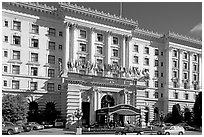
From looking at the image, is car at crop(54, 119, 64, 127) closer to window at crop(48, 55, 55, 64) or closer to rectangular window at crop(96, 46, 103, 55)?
window at crop(48, 55, 55, 64)

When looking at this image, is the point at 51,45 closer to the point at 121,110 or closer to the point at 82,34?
the point at 82,34

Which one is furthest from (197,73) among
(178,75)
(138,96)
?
(138,96)

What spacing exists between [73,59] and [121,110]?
1346cm

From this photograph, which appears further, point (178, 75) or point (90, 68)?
point (178, 75)

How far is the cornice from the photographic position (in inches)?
2285

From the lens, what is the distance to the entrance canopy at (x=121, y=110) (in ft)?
168

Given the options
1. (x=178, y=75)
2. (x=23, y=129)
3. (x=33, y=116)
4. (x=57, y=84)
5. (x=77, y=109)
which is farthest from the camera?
(x=178, y=75)

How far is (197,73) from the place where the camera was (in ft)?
254

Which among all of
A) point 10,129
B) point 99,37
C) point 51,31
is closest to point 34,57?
point 51,31

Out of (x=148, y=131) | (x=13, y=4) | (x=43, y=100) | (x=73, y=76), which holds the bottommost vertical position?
(x=148, y=131)

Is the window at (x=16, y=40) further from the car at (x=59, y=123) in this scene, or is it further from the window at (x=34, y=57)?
the car at (x=59, y=123)

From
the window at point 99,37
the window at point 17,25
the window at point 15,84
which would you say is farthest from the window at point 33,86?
the window at point 99,37

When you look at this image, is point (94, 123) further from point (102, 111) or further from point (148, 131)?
point (148, 131)

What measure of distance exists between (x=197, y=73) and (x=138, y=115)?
26882 mm
